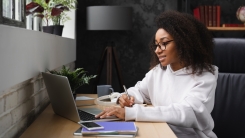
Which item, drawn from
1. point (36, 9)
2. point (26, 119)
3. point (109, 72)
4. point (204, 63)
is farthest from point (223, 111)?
point (109, 72)

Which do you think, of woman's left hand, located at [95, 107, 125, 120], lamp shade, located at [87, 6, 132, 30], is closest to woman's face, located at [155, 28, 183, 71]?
woman's left hand, located at [95, 107, 125, 120]

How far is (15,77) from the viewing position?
129cm

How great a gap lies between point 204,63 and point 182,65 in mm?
113

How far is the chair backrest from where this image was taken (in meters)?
1.94

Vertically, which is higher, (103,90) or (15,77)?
(15,77)

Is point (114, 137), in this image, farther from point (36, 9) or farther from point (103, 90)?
point (36, 9)

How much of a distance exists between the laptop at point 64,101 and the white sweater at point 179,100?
0.19m

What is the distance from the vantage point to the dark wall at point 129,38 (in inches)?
177

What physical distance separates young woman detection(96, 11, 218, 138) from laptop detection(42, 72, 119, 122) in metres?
0.09

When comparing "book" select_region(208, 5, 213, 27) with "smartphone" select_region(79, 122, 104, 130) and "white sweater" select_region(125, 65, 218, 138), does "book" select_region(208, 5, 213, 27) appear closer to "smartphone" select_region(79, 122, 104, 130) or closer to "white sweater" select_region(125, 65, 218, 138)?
"white sweater" select_region(125, 65, 218, 138)

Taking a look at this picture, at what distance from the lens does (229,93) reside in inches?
77.1

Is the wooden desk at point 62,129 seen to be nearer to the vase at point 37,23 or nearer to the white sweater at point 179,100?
the white sweater at point 179,100

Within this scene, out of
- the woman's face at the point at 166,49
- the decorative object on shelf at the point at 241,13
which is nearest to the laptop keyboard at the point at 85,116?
the woman's face at the point at 166,49

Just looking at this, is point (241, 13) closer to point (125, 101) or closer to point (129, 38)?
point (129, 38)
